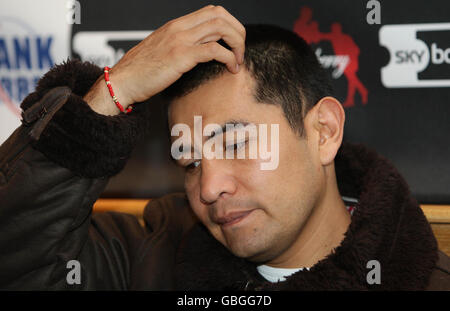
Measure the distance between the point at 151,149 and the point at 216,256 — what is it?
572 millimetres

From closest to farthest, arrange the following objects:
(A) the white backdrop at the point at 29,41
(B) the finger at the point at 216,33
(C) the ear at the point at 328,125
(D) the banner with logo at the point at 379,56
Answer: (B) the finger at the point at 216,33 < (C) the ear at the point at 328,125 < (D) the banner with logo at the point at 379,56 < (A) the white backdrop at the point at 29,41

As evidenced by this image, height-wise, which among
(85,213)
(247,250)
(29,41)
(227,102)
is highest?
(29,41)

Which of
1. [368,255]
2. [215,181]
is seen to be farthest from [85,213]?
[368,255]

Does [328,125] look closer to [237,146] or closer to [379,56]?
[237,146]

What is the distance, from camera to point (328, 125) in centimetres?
120

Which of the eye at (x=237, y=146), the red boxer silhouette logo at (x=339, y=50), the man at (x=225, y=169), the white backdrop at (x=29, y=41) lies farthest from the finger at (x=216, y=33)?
the white backdrop at (x=29, y=41)

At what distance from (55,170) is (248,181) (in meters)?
0.42

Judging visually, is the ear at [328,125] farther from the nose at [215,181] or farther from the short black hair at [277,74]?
the nose at [215,181]

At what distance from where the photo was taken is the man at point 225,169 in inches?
41.5

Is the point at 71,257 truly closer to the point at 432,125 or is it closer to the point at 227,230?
the point at 227,230

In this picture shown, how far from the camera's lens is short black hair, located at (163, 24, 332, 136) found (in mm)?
1131

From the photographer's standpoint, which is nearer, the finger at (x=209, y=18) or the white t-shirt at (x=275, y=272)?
the finger at (x=209, y=18)

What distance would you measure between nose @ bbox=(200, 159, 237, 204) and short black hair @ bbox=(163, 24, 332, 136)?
18 cm
